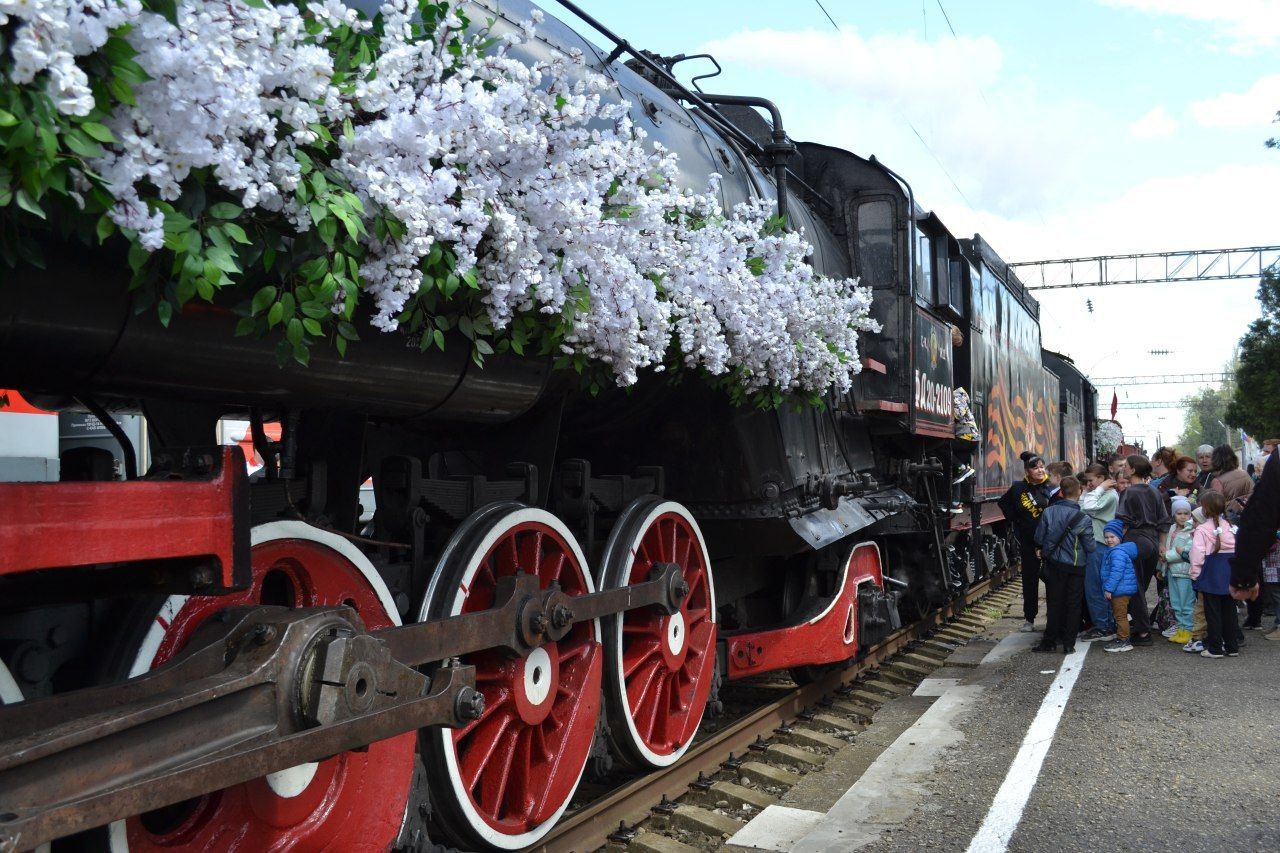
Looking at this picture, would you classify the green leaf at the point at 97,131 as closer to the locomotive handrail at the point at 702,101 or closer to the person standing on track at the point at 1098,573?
the locomotive handrail at the point at 702,101

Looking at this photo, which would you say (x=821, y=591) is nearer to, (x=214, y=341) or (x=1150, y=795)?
(x=1150, y=795)

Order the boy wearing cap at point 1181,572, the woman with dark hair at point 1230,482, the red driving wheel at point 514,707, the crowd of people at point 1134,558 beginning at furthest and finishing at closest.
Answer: the woman with dark hair at point 1230,482
the boy wearing cap at point 1181,572
the crowd of people at point 1134,558
the red driving wheel at point 514,707

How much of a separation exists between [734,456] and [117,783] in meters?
3.32

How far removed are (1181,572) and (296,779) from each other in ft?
24.6

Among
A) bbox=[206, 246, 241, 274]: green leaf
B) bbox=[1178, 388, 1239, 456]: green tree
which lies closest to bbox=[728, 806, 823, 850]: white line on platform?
bbox=[206, 246, 241, 274]: green leaf

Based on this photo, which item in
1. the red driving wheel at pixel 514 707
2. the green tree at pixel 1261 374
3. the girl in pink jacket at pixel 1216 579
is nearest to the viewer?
the red driving wheel at pixel 514 707

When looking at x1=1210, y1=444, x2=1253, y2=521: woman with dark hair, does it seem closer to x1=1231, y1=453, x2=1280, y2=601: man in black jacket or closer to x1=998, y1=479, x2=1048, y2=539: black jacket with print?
x1=998, y1=479, x2=1048, y2=539: black jacket with print

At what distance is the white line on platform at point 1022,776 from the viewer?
3.86m

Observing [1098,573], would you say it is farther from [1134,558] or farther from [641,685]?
[641,685]

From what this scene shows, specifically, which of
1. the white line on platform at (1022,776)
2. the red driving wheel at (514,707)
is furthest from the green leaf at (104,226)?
the white line on platform at (1022,776)

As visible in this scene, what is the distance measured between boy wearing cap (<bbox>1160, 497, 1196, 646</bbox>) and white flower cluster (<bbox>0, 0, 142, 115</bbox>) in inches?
327

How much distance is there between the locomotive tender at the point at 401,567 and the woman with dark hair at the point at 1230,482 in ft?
13.3

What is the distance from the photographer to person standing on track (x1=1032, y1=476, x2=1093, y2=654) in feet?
25.5

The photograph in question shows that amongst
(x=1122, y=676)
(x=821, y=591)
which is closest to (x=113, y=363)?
(x=821, y=591)
